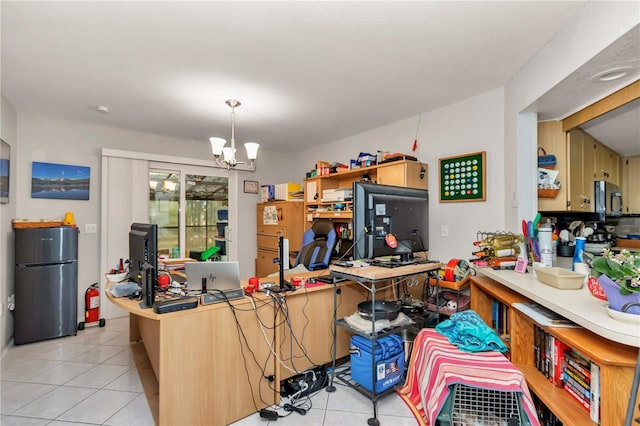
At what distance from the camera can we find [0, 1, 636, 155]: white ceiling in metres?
1.68

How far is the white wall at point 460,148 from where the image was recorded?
2684 mm

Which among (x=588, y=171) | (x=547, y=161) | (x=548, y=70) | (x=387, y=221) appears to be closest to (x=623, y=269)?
(x=387, y=221)

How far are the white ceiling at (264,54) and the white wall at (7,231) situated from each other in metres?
0.20

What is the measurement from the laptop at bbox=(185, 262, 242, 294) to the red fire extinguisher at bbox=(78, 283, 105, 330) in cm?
247

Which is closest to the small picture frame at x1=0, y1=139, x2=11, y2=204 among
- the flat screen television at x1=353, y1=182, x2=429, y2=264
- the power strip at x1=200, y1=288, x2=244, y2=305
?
the power strip at x1=200, y1=288, x2=244, y2=305

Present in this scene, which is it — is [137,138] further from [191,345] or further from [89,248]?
[191,345]

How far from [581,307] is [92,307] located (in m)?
4.51

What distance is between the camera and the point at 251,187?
5.03 m

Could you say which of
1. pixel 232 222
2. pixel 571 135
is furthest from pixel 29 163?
pixel 571 135

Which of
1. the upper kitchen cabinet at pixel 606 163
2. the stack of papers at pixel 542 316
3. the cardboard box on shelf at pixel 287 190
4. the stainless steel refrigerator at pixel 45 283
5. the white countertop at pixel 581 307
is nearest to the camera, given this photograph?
the white countertop at pixel 581 307

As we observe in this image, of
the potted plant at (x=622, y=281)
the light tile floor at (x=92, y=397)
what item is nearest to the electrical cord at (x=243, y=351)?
the light tile floor at (x=92, y=397)

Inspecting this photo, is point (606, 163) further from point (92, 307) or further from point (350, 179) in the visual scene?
point (92, 307)

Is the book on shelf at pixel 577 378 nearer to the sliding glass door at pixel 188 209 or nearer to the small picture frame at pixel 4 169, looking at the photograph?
the sliding glass door at pixel 188 209

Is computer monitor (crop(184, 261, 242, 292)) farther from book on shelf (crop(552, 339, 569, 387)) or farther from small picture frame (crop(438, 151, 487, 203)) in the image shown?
small picture frame (crop(438, 151, 487, 203))
